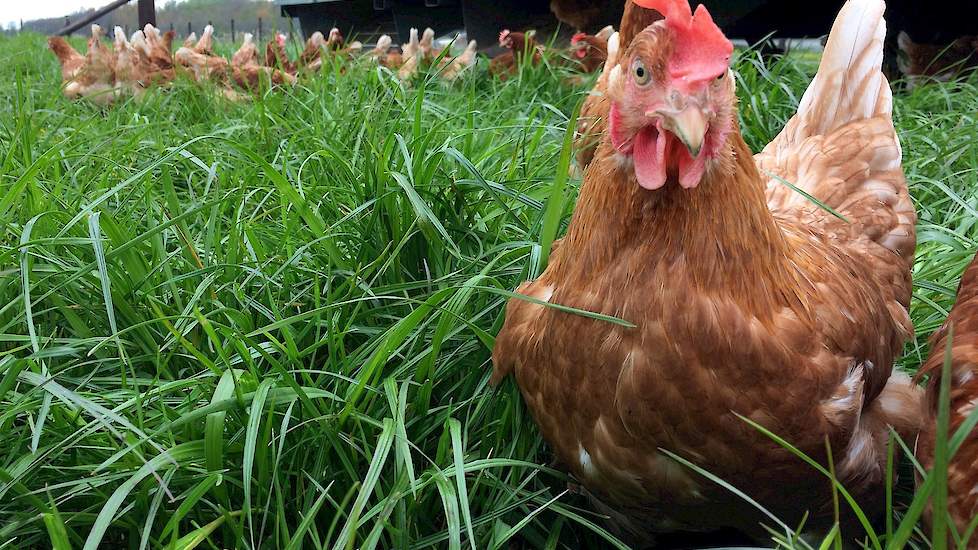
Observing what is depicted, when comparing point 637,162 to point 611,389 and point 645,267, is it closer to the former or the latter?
point 645,267

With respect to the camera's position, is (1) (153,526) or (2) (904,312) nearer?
(1) (153,526)

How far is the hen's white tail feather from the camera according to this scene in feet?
6.57

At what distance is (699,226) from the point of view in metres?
1.27

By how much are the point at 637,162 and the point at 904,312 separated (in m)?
1.01

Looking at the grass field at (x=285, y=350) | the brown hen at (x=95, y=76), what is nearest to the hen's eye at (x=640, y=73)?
the grass field at (x=285, y=350)

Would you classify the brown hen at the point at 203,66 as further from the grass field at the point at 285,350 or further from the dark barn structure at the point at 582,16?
the grass field at the point at 285,350

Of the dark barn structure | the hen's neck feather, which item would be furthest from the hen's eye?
the dark barn structure

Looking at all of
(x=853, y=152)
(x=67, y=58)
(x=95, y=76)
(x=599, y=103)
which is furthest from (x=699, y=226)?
(x=67, y=58)

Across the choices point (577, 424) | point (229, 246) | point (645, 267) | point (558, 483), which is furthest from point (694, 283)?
point (229, 246)

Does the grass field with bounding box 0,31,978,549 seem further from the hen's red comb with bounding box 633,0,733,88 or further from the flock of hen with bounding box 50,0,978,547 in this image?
the hen's red comb with bounding box 633,0,733,88

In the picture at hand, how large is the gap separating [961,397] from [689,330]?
62 centimetres

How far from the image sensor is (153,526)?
1382 mm

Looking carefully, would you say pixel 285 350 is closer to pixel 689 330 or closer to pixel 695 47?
pixel 689 330

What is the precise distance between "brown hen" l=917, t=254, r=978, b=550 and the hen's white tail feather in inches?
23.4
